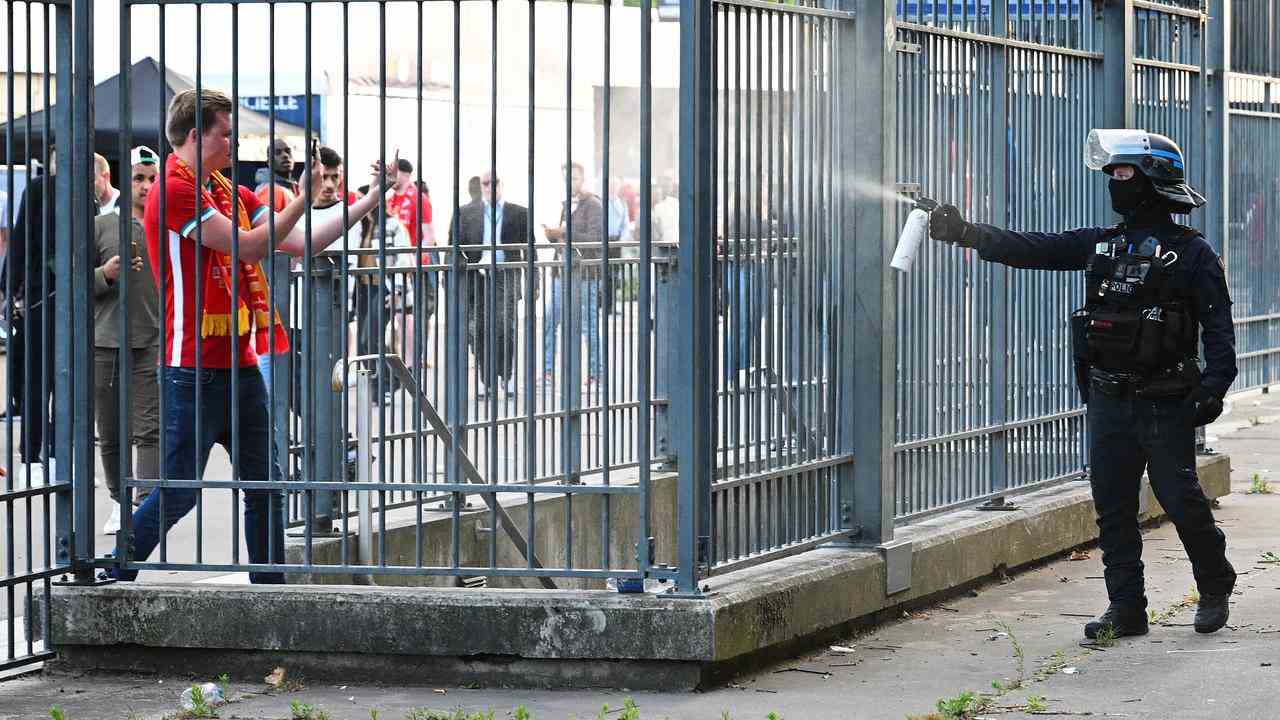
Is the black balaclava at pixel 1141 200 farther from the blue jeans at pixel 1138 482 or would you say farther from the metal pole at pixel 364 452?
the metal pole at pixel 364 452

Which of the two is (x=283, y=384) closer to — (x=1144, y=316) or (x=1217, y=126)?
(x=1144, y=316)

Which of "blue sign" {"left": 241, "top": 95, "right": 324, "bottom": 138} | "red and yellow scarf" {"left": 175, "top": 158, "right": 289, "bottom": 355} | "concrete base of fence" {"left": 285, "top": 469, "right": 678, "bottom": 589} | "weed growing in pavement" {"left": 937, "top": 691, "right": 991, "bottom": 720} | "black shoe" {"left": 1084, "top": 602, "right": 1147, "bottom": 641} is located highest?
"blue sign" {"left": 241, "top": 95, "right": 324, "bottom": 138}

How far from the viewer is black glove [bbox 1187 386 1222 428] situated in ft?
22.5

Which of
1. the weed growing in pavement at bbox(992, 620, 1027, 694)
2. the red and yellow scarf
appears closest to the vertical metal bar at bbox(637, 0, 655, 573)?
the weed growing in pavement at bbox(992, 620, 1027, 694)

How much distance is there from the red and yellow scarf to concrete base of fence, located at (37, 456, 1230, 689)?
34.6 inches

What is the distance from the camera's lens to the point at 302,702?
20.0 feet

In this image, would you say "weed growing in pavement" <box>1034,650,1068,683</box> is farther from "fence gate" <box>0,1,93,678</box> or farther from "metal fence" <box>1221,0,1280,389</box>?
"metal fence" <box>1221,0,1280,389</box>

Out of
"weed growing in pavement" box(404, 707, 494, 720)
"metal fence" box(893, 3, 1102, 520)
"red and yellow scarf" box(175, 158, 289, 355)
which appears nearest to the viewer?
"weed growing in pavement" box(404, 707, 494, 720)

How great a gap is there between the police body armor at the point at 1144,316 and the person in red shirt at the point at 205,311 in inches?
99.8

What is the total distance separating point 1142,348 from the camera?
22.5 feet

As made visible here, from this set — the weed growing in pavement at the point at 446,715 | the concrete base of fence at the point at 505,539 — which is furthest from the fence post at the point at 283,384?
the weed growing in pavement at the point at 446,715

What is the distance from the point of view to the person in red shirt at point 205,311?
6.70m

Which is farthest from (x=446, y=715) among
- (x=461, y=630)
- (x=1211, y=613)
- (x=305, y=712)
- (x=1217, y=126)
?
(x=1217, y=126)

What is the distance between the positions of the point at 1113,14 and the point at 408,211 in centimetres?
362
